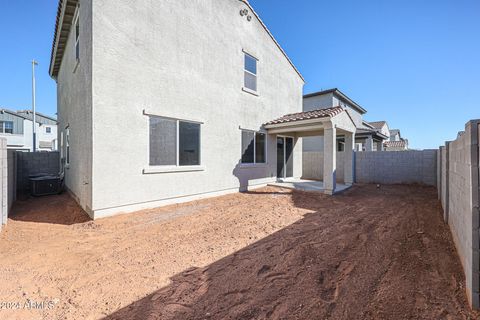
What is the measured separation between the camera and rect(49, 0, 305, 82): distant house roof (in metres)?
7.10

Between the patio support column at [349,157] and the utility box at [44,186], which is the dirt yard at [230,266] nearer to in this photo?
the utility box at [44,186]

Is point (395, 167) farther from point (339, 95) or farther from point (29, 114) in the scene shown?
point (29, 114)

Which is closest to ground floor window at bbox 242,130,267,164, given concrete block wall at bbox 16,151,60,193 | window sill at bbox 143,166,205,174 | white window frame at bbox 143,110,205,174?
white window frame at bbox 143,110,205,174

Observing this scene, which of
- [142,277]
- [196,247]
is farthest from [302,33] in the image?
[142,277]

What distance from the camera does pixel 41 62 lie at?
1838cm

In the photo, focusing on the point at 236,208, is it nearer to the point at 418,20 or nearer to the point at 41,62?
the point at 418,20

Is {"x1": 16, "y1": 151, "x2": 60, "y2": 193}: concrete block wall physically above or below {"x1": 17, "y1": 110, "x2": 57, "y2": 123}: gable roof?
below

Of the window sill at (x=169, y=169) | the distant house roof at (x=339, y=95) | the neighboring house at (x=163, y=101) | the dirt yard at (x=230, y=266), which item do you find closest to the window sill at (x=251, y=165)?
the neighboring house at (x=163, y=101)

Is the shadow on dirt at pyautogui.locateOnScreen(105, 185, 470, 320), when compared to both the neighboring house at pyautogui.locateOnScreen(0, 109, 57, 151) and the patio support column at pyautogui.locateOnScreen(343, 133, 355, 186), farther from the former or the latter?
the neighboring house at pyautogui.locateOnScreen(0, 109, 57, 151)

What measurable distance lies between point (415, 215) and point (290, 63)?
10023mm

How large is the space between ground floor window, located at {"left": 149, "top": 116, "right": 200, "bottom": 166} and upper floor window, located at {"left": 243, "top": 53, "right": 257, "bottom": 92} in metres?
3.78

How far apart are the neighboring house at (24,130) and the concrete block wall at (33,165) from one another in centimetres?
2020

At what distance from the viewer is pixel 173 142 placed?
285 inches

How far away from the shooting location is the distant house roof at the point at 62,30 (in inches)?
279
